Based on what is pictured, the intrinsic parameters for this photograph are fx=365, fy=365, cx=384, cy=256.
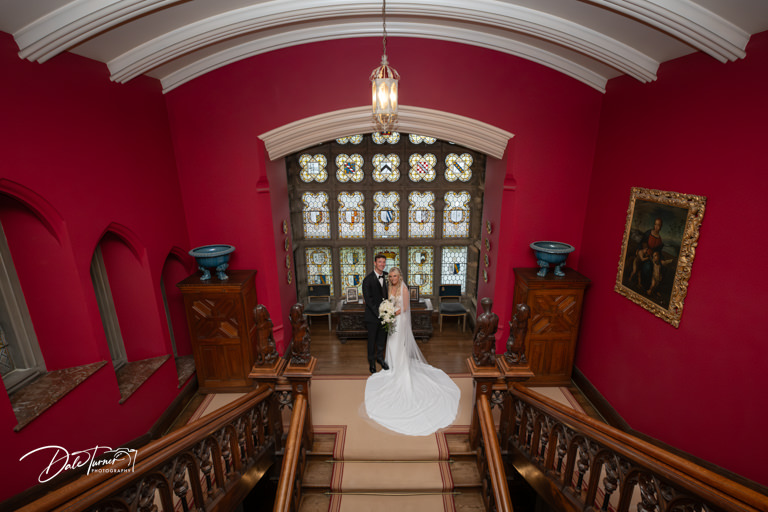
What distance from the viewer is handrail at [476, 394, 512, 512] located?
3.12 meters

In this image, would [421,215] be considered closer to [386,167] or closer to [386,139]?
[386,167]

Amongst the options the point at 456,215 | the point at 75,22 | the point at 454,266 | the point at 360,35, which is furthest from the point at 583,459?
the point at 456,215

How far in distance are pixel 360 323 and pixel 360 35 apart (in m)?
4.79

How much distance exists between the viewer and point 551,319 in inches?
207

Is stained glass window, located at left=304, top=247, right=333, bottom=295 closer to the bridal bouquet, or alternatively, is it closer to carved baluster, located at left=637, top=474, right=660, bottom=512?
the bridal bouquet

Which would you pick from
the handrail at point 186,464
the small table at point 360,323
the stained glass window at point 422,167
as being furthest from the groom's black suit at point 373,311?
the stained glass window at point 422,167

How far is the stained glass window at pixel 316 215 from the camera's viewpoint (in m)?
7.65

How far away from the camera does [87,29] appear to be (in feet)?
9.75

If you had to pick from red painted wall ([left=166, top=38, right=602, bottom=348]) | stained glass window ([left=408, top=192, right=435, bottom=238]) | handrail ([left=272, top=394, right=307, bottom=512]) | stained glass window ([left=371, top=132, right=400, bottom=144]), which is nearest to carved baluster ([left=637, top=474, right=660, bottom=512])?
handrail ([left=272, top=394, right=307, bottom=512])

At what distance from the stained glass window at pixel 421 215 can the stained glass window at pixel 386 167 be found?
547 millimetres

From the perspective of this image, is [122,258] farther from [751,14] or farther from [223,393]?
[751,14]

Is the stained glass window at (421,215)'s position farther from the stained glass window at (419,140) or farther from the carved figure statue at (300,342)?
the carved figure statue at (300,342)

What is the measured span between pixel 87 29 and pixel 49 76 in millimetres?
693

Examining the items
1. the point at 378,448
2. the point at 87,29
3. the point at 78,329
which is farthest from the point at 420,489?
the point at 87,29
